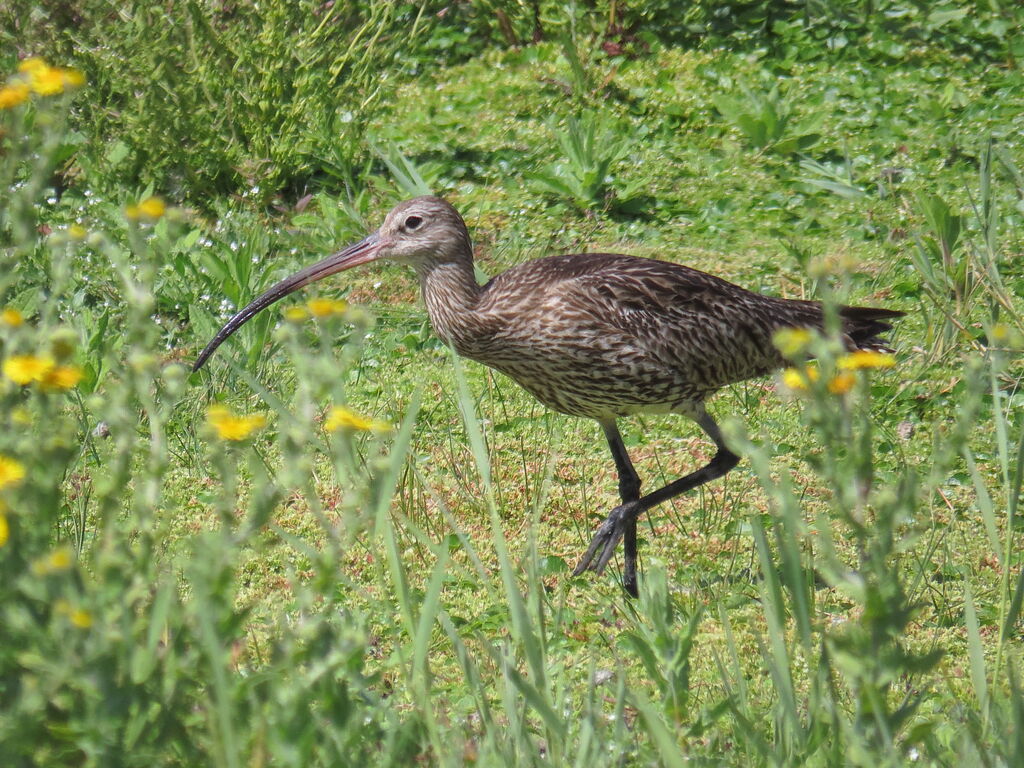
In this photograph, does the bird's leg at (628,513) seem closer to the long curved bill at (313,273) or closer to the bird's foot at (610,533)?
the bird's foot at (610,533)

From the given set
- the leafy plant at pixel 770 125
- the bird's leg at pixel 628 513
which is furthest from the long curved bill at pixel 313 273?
the leafy plant at pixel 770 125

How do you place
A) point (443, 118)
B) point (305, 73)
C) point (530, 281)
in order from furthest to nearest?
point (443, 118), point (305, 73), point (530, 281)

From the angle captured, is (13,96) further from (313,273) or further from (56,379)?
(313,273)

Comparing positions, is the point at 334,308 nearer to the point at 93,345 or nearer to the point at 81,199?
the point at 93,345

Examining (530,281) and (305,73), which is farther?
(305,73)

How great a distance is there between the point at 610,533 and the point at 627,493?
0.30m

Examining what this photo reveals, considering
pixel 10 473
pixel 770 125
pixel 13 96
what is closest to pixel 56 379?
pixel 10 473

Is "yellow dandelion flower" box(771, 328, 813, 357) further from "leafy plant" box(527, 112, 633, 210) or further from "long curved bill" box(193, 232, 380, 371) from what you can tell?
"leafy plant" box(527, 112, 633, 210)

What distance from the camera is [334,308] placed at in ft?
7.36

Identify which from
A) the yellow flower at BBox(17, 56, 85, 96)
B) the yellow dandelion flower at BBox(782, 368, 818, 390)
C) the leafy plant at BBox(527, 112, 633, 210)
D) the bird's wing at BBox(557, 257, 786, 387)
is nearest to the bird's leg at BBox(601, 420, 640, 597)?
the bird's wing at BBox(557, 257, 786, 387)

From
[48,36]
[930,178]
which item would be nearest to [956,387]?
[930,178]

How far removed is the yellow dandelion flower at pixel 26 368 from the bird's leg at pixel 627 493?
303 centimetres

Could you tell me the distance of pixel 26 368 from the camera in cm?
197

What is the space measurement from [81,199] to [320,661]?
19.2ft
